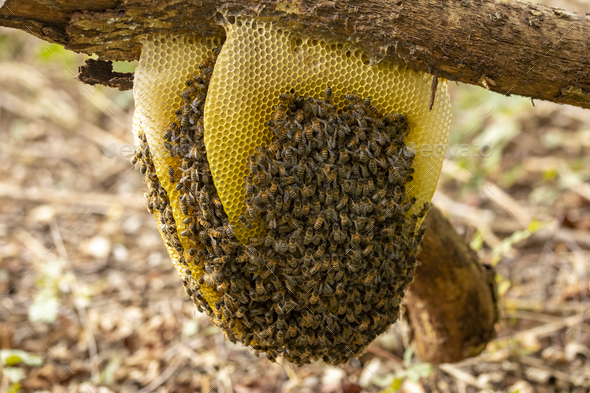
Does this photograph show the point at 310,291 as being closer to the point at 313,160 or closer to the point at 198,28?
the point at 313,160

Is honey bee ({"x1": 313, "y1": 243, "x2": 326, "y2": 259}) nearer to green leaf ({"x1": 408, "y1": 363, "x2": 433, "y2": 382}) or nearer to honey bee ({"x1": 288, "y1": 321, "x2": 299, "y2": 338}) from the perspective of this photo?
honey bee ({"x1": 288, "y1": 321, "x2": 299, "y2": 338})

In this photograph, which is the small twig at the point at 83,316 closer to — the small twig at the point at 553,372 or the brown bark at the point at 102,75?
the brown bark at the point at 102,75

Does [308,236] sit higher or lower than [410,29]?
lower

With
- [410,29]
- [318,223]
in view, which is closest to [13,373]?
[318,223]

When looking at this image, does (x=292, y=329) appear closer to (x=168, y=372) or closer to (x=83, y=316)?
(x=168, y=372)

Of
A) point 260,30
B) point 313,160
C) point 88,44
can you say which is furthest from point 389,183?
point 88,44

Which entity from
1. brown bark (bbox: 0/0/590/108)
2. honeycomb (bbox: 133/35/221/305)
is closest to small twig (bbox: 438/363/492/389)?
brown bark (bbox: 0/0/590/108)
